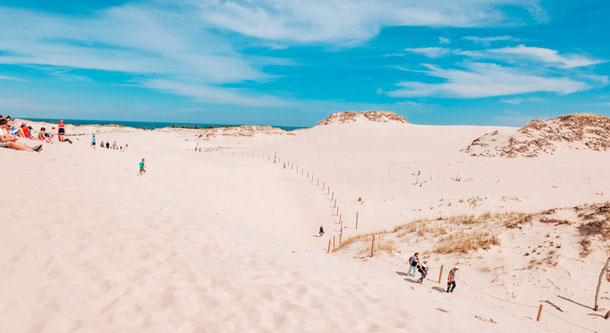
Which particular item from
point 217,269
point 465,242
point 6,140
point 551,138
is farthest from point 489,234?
point 551,138

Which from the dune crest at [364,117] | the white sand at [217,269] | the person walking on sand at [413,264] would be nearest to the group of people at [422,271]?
the person walking on sand at [413,264]

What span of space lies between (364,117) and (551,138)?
2328 inches

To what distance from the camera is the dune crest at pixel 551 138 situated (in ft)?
117

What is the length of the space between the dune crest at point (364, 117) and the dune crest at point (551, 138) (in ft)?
173

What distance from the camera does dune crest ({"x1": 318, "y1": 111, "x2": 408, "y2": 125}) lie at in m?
91.8

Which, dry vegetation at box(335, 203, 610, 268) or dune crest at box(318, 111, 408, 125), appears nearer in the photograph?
dry vegetation at box(335, 203, 610, 268)

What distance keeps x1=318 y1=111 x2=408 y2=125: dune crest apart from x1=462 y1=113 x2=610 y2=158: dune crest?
173 feet

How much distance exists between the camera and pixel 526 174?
93.6 ft

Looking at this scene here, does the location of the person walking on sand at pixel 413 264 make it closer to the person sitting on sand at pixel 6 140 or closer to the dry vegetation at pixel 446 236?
the dry vegetation at pixel 446 236

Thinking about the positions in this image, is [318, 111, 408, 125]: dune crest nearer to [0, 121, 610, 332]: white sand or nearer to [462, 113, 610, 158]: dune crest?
[462, 113, 610, 158]: dune crest

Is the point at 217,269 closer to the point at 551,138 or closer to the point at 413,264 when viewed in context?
the point at 413,264

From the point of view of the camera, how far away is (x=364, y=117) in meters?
94.1

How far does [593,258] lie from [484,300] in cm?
506

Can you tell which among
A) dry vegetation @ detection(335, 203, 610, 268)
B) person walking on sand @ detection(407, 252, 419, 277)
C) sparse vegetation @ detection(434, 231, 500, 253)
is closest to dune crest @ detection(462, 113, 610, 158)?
dry vegetation @ detection(335, 203, 610, 268)
